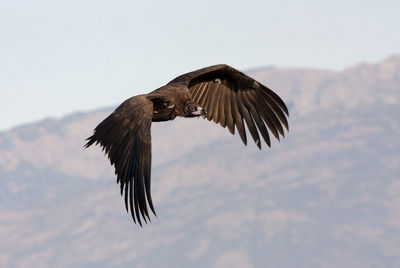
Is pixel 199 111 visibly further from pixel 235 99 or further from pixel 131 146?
pixel 131 146

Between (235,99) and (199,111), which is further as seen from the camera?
(235,99)

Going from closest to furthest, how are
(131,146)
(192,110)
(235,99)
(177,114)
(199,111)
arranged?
(131,146), (177,114), (192,110), (199,111), (235,99)

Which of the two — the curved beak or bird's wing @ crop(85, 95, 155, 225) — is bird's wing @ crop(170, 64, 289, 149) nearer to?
the curved beak

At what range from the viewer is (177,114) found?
18188mm

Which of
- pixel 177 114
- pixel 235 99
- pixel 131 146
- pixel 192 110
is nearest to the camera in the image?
pixel 131 146

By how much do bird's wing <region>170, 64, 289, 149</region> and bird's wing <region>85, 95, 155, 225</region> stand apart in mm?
3651

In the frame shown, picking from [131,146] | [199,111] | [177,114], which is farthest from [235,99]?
[131,146]

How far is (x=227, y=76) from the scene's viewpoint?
20781 millimetres

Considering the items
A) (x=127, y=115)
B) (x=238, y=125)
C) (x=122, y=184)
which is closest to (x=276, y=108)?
(x=238, y=125)

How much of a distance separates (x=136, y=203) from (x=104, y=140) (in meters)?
1.91

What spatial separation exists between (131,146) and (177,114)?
3092 millimetres

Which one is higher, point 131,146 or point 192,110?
point 192,110

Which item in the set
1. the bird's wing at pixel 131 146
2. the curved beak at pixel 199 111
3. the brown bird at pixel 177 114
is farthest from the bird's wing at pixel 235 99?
the bird's wing at pixel 131 146

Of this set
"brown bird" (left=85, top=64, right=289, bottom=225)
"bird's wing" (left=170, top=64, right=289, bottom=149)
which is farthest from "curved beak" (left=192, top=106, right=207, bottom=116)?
"bird's wing" (left=170, top=64, right=289, bottom=149)
